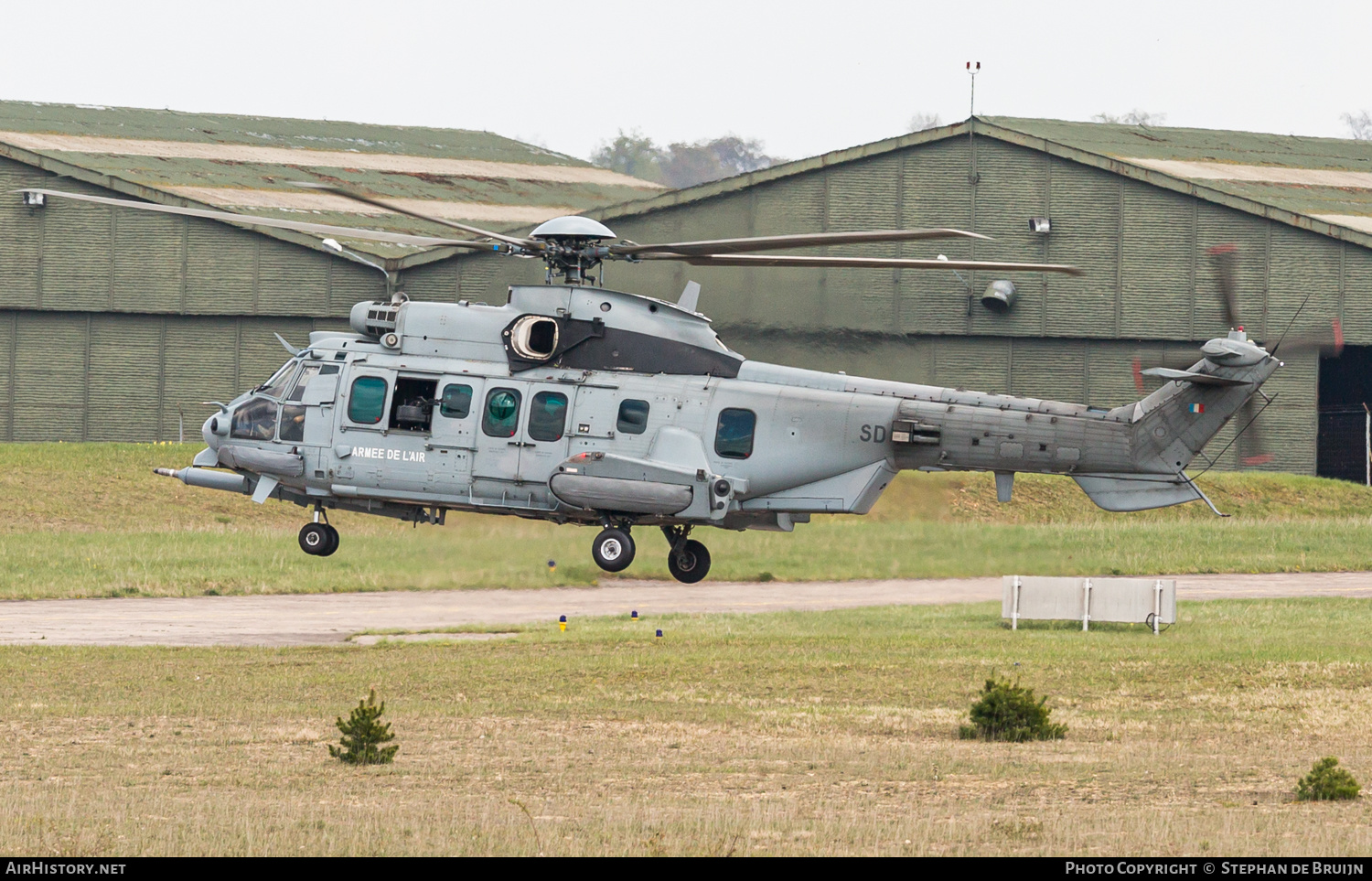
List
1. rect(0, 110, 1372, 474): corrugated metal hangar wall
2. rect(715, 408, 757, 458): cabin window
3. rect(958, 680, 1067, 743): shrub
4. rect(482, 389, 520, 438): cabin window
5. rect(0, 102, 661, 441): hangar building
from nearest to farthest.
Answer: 1. rect(715, 408, 757, 458): cabin window
2. rect(482, 389, 520, 438): cabin window
3. rect(958, 680, 1067, 743): shrub
4. rect(0, 110, 1372, 474): corrugated metal hangar wall
5. rect(0, 102, 661, 441): hangar building

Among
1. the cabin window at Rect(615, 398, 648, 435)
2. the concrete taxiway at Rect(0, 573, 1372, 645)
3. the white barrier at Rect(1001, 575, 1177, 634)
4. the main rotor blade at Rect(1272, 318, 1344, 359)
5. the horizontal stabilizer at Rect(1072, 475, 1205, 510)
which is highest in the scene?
the main rotor blade at Rect(1272, 318, 1344, 359)

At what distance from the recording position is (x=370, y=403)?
2806 cm

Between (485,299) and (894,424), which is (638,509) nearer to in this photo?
(894,424)

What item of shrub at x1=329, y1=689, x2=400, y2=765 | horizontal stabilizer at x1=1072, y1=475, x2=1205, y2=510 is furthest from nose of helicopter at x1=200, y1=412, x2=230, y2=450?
horizontal stabilizer at x1=1072, y1=475, x2=1205, y2=510

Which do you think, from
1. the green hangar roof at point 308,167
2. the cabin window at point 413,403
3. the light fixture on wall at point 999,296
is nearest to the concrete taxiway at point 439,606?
the light fixture on wall at point 999,296

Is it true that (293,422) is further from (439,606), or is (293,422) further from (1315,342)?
(439,606)

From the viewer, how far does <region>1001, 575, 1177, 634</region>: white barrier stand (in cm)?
4616

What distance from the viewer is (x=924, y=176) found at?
59062 mm

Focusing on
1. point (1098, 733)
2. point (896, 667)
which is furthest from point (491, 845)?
point (896, 667)

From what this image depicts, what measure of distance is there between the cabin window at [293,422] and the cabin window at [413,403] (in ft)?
5.42

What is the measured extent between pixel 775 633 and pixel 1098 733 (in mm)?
15840

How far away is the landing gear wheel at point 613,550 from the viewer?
27250 mm

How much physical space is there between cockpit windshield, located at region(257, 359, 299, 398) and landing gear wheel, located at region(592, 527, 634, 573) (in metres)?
5.97

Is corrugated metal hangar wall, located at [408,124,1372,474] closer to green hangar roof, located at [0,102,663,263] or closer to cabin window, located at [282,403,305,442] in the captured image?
green hangar roof, located at [0,102,663,263]
